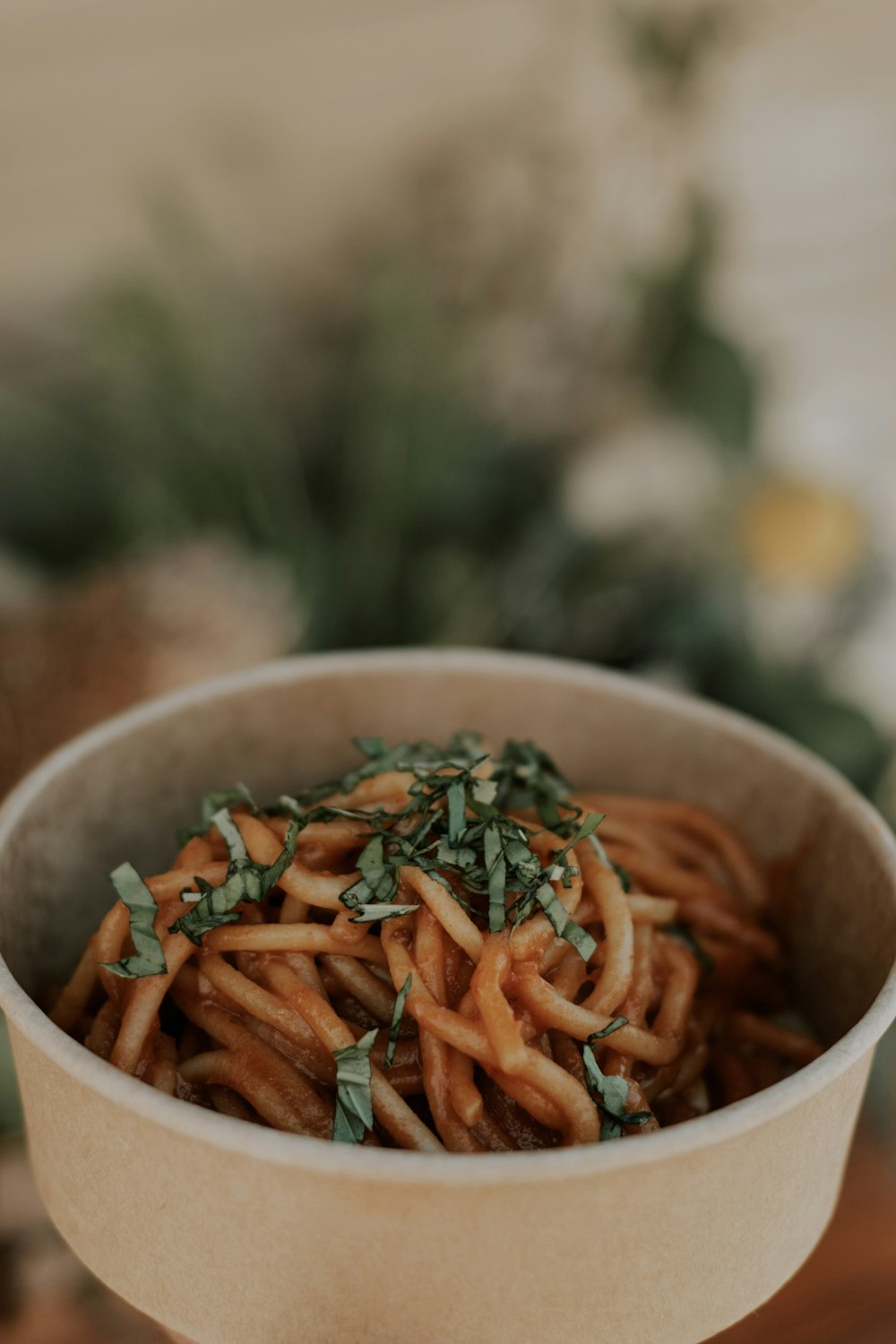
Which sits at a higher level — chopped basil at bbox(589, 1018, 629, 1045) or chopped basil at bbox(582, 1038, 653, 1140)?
chopped basil at bbox(589, 1018, 629, 1045)

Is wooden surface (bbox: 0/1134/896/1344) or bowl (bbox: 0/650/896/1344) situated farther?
wooden surface (bbox: 0/1134/896/1344)

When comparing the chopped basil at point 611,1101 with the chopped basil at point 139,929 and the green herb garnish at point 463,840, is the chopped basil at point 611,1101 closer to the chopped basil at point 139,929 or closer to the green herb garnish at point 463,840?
the green herb garnish at point 463,840

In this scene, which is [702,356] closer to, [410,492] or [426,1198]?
[410,492]

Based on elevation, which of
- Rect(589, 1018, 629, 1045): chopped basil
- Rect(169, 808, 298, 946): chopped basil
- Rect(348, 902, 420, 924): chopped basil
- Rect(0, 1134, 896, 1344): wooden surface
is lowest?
Rect(0, 1134, 896, 1344): wooden surface

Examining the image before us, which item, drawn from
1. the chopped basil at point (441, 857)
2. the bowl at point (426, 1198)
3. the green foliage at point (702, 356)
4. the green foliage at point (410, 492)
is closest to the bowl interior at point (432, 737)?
the bowl at point (426, 1198)

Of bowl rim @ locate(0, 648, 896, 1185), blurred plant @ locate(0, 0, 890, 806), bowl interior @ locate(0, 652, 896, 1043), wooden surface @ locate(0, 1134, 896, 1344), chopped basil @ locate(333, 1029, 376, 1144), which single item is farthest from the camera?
blurred plant @ locate(0, 0, 890, 806)

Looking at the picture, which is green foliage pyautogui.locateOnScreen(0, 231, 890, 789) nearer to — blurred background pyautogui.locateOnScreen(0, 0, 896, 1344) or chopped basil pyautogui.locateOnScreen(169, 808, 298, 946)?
blurred background pyautogui.locateOnScreen(0, 0, 896, 1344)

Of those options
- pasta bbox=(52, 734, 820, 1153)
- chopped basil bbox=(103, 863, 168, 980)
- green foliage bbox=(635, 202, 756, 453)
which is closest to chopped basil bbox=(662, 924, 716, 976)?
pasta bbox=(52, 734, 820, 1153)
